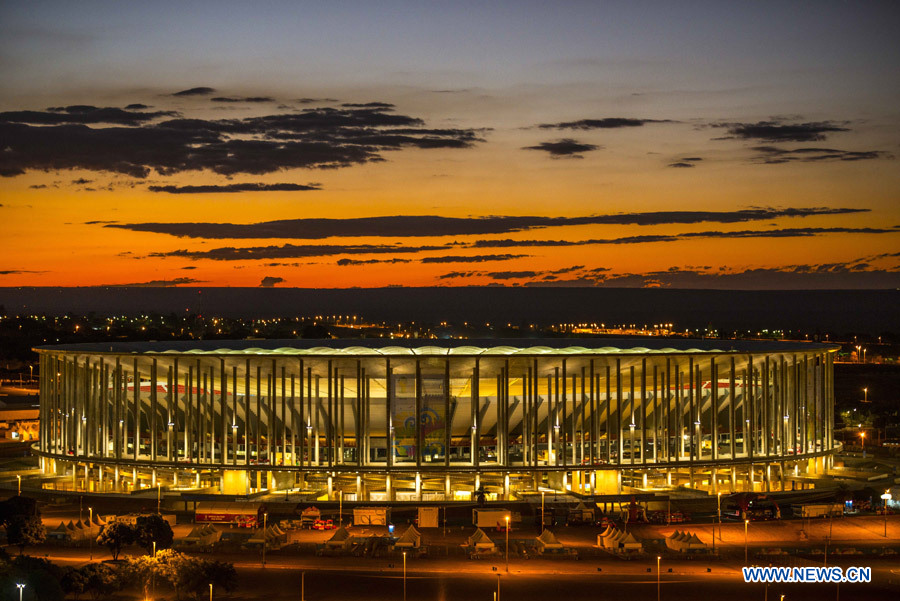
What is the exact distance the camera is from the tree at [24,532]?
55.6 meters

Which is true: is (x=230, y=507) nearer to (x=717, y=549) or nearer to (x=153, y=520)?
(x=153, y=520)

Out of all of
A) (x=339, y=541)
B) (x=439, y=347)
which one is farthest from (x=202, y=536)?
(x=439, y=347)

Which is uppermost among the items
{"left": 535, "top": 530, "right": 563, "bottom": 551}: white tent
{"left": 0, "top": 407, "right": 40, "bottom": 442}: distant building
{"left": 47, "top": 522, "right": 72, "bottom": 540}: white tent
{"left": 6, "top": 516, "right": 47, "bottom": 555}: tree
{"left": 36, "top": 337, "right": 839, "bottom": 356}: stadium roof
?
{"left": 36, "top": 337, "right": 839, "bottom": 356}: stadium roof

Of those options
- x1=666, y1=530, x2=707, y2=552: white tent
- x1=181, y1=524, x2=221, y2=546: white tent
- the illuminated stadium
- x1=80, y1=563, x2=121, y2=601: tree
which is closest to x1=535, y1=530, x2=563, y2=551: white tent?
x1=666, y1=530, x2=707, y2=552: white tent

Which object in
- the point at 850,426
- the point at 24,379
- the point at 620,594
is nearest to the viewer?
the point at 620,594

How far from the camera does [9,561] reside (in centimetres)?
4788

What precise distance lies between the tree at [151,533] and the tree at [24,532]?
18.8 ft

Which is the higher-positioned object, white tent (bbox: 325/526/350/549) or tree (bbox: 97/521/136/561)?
tree (bbox: 97/521/136/561)

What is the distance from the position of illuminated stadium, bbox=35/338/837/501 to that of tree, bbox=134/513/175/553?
16.1m

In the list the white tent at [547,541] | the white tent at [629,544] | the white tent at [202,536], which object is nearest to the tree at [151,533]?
the white tent at [202,536]

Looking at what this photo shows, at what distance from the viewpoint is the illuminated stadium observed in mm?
70875

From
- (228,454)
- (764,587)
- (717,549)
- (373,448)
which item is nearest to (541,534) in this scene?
(717,549)

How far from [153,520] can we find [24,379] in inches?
5193

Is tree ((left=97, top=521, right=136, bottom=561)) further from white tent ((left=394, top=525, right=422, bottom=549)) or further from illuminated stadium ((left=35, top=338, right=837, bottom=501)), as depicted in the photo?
illuminated stadium ((left=35, top=338, right=837, bottom=501))
